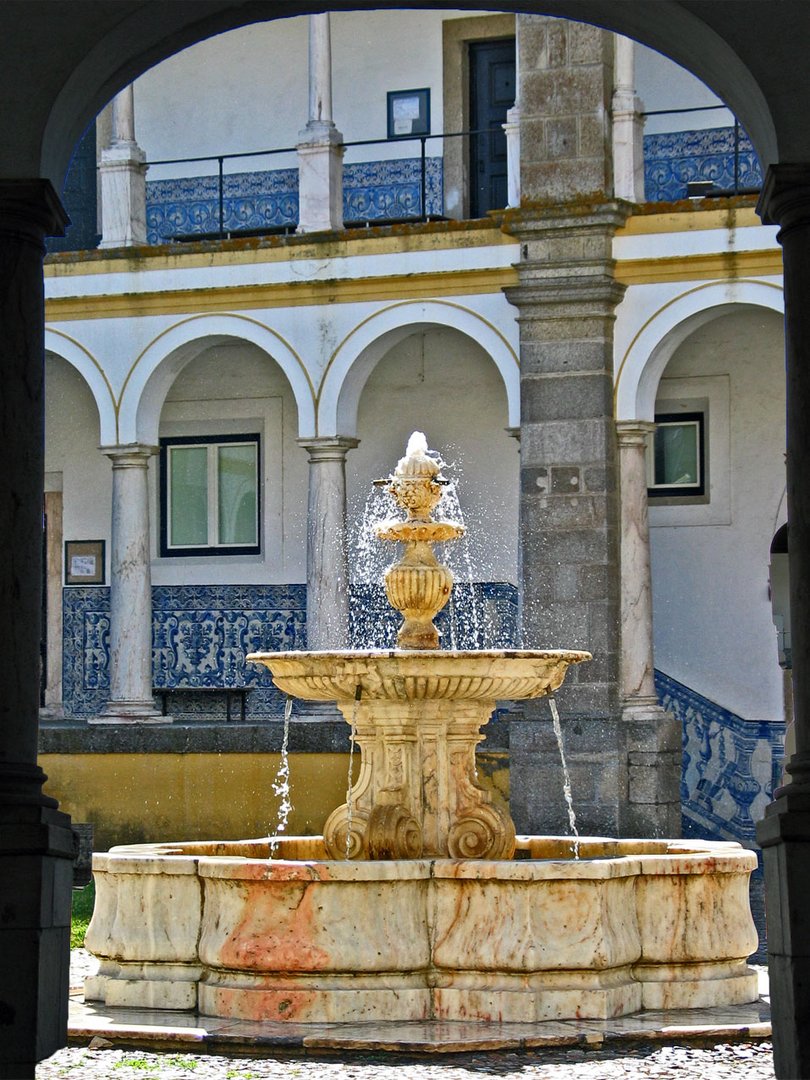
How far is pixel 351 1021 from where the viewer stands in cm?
783

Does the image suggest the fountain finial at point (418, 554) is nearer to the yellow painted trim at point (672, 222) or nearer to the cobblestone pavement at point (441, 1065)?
the cobblestone pavement at point (441, 1065)

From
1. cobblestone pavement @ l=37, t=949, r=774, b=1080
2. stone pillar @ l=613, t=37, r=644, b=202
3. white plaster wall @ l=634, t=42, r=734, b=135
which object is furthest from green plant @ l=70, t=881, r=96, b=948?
white plaster wall @ l=634, t=42, r=734, b=135

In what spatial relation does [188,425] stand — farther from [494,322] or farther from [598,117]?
[598,117]

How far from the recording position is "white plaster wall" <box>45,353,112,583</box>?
694 inches

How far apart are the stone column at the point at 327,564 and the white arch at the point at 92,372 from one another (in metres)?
1.75

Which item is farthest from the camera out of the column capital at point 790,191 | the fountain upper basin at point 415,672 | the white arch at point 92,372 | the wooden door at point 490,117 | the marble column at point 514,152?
the wooden door at point 490,117

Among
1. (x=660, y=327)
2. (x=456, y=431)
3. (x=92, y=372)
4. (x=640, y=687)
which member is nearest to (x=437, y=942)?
(x=640, y=687)

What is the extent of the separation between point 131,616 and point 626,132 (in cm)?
493

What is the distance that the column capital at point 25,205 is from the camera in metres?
6.01

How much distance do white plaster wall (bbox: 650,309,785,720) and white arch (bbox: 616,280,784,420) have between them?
142 cm

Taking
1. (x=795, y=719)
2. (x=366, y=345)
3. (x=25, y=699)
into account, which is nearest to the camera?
(x=795, y=719)

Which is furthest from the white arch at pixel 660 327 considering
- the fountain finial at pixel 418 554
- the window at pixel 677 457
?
the fountain finial at pixel 418 554

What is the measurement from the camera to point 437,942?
8.00m

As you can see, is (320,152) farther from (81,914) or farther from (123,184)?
(81,914)
